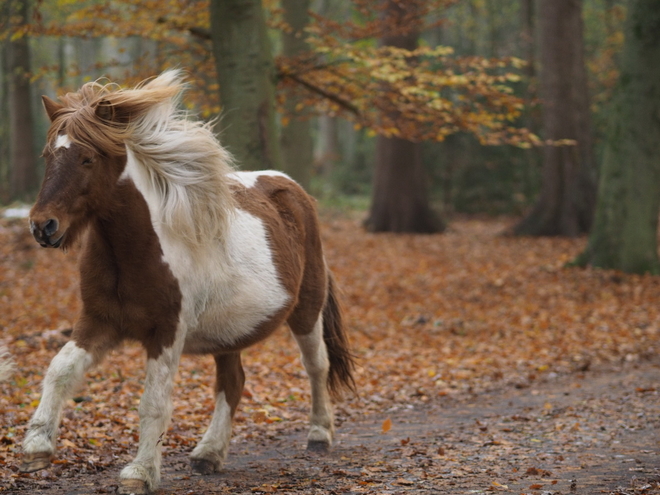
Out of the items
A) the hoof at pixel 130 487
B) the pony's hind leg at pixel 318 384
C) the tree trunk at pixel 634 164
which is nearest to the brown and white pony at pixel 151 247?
the hoof at pixel 130 487

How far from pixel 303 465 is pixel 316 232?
72.9 inches

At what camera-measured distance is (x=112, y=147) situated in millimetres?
4277

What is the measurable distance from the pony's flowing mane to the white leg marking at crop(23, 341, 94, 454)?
90cm

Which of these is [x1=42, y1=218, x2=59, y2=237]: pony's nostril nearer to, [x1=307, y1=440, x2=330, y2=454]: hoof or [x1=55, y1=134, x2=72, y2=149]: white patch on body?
[x1=55, y1=134, x2=72, y2=149]: white patch on body

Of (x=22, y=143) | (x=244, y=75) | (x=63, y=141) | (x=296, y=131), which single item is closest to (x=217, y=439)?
(x=63, y=141)

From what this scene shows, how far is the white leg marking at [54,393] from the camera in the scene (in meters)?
4.09

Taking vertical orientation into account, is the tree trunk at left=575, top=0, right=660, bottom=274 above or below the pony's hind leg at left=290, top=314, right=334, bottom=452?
above

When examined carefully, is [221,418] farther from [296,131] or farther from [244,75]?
[296,131]

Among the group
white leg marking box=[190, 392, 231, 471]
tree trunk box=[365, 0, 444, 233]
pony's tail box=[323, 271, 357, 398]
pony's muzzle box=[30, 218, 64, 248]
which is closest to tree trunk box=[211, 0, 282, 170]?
pony's tail box=[323, 271, 357, 398]

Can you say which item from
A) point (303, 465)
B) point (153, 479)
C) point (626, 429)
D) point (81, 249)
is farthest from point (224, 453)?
point (626, 429)

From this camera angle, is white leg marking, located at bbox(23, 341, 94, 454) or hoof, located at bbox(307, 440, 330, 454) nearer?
white leg marking, located at bbox(23, 341, 94, 454)

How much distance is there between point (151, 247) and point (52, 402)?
1.03m

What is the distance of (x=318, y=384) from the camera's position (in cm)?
612

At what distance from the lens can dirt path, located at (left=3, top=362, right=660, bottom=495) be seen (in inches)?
186
